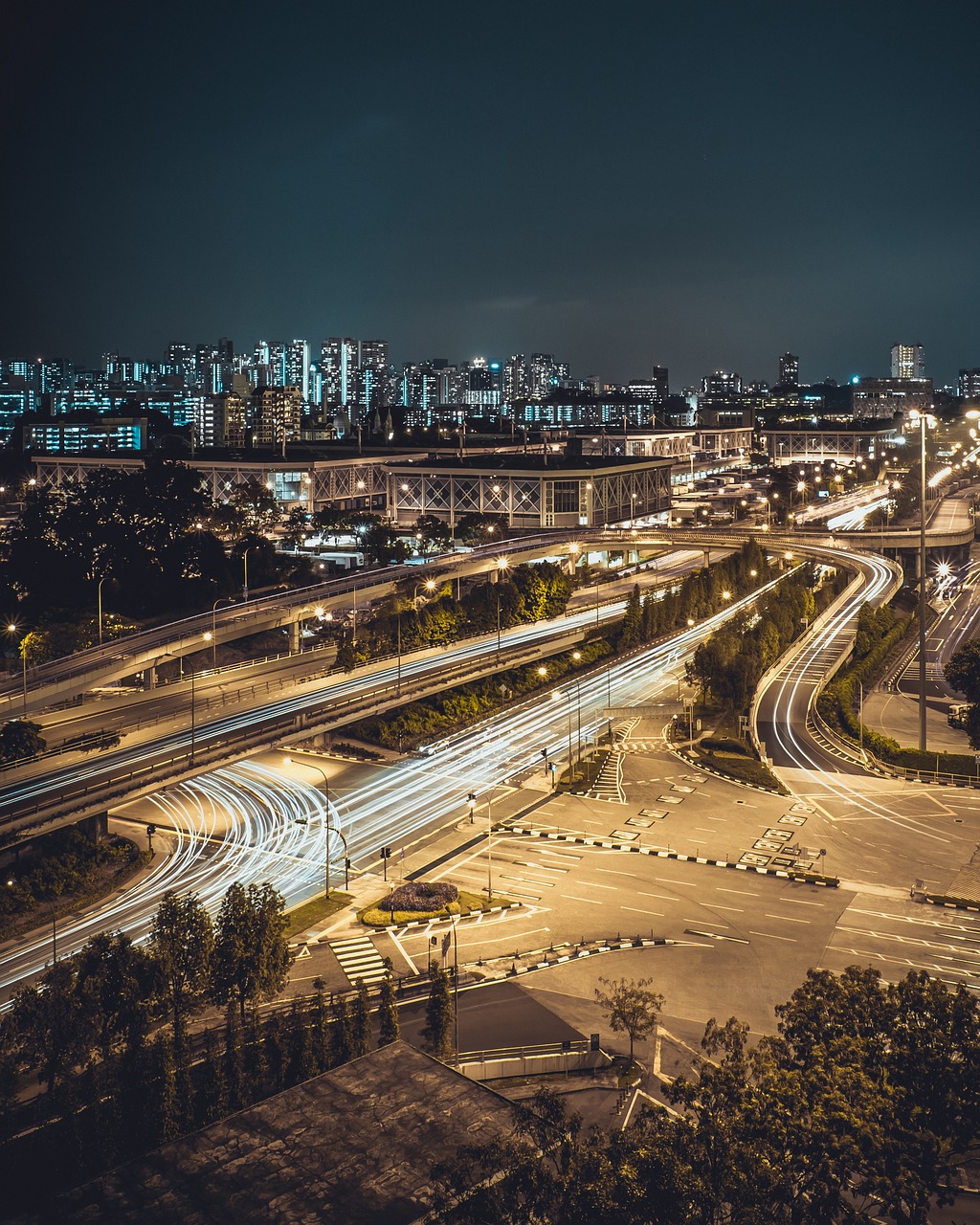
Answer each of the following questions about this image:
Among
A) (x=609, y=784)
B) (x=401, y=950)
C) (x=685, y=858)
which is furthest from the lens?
(x=609, y=784)

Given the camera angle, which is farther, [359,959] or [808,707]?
[808,707]

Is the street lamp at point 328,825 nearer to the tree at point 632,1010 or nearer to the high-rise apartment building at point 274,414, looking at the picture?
the tree at point 632,1010

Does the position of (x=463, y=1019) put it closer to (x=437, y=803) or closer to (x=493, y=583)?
(x=437, y=803)

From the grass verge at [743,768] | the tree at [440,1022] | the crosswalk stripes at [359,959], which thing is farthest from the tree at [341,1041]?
the grass verge at [743,768]

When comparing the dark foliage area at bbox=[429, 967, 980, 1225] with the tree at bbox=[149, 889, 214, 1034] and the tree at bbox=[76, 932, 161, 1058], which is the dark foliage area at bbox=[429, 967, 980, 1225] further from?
the tree at bbox=[149, 889, 214, 1034]

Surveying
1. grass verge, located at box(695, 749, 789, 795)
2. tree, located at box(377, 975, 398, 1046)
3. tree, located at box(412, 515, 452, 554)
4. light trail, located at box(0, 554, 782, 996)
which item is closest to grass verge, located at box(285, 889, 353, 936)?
light trail, located at box(0, 554, 782, 996)

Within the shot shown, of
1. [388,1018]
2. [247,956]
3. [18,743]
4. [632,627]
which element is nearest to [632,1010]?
[388,1018]

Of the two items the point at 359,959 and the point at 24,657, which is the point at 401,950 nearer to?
the point at 359,959
